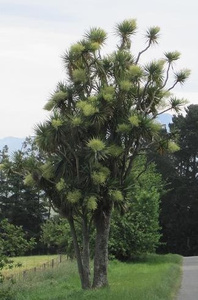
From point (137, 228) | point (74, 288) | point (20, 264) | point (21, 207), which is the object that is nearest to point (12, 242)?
point (20, 264)

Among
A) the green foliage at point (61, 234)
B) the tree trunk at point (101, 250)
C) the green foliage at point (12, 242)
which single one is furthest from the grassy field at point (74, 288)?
the green foliage at point (61, 234)

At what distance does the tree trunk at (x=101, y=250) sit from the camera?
14.9 meters

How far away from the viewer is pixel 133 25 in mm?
15312

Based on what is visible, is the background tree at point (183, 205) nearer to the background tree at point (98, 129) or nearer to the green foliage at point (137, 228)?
the green foliage at point (137, 228)

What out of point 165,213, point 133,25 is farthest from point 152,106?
point 165,213

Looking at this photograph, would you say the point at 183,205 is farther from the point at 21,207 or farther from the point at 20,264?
the point at 20,264

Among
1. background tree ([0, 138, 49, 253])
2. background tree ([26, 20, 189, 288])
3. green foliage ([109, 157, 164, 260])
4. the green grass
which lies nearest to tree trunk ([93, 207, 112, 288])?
background tree ([26, 20, 189, 288])

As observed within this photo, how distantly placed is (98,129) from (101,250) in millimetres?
3343

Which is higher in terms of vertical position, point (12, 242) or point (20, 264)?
point (12, 242)

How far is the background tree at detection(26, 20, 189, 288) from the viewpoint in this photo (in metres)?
14.2

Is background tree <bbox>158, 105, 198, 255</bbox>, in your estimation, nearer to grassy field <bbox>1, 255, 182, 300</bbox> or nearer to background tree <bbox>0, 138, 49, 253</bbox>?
background tree <bbox>0, 138, 49, 253</bbox>

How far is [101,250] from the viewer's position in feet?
49.2

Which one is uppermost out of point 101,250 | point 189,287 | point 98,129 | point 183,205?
point 183,205

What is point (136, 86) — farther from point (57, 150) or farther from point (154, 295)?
point (154, 295)
